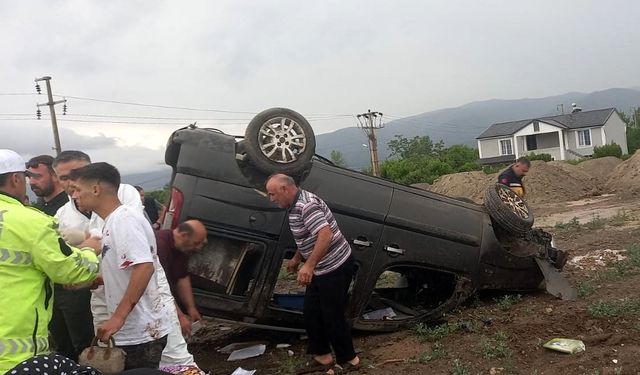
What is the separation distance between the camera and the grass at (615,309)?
4590 mm

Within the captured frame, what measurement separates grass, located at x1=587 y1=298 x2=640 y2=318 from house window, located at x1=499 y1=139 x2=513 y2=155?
53.5 m

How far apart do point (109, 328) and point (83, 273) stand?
17.8 inches

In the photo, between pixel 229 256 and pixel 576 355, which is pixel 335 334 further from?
pixel 576 355

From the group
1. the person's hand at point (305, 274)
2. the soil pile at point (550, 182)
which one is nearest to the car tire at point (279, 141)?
the person's hand at point (305, 274)

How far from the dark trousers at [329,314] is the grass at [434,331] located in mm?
762

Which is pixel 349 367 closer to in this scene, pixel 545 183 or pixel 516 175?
pixel 516 175

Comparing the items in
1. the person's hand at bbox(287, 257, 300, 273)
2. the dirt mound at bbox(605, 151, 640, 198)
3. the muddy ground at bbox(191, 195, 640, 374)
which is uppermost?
the person's hand at bbox(287, 257, 300, 273)

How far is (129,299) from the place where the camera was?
109 inches

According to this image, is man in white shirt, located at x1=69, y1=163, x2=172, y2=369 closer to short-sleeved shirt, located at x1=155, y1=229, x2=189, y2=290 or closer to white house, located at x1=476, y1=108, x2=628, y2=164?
short-sleeved shirt, located at x1=155, y1=229, x2=189, y2=290

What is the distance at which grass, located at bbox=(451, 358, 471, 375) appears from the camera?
3.80m

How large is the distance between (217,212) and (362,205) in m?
1.15

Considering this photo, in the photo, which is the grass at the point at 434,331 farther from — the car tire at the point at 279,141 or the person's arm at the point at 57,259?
the person's arm at the point at 57,259

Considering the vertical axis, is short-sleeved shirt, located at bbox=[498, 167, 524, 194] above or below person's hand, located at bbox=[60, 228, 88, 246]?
below

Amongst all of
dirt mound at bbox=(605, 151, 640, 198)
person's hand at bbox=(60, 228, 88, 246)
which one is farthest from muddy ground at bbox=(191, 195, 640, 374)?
dirt mound at bbox=(605, 151, 640, 198)
